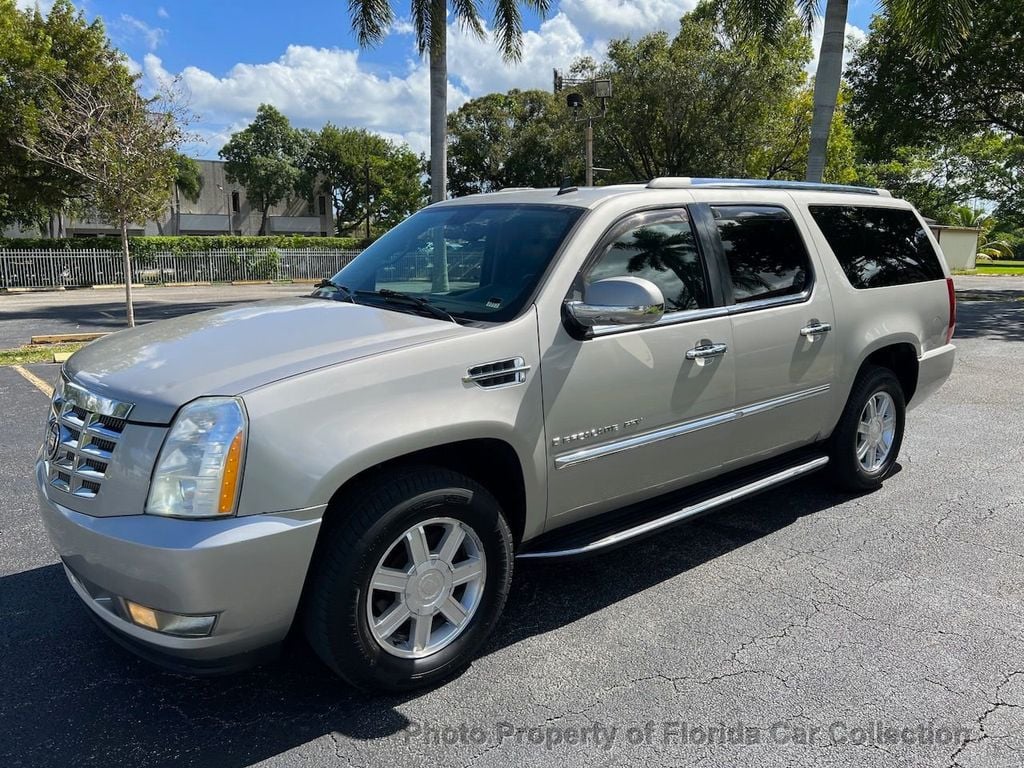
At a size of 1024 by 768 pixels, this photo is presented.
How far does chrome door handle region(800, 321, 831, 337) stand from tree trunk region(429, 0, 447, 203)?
1122 centimetres

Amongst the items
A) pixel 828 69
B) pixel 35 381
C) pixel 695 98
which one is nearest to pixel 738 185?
pixel 35 381

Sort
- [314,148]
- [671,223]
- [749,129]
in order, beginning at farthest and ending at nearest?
[314,148] → [749,129] → [671,223]

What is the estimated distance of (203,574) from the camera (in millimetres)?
2297

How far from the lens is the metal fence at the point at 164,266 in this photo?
89.9 ft

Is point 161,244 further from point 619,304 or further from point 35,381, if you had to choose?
point 619,304

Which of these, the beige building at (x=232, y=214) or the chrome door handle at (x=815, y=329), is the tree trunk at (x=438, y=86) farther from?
the beige building at (x=232, y=214)

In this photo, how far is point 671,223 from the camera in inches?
146

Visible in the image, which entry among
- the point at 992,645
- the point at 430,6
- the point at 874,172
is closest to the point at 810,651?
the point at 992,645

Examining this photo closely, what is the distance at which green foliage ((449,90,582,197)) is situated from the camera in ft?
150

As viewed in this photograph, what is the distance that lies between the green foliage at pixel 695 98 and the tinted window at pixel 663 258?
25.6 meters

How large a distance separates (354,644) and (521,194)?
2439 millimetres

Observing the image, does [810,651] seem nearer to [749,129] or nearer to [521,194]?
[521,194]

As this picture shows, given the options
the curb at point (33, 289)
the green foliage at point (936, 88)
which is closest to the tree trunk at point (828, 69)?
the green foliage at point (936, 88)

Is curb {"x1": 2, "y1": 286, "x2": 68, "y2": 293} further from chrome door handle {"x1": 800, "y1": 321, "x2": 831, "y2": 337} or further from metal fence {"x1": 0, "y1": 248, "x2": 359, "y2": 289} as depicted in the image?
chrome door handle {"x1": 800, "y1": 321, "x2": 831, "y2": 337}
